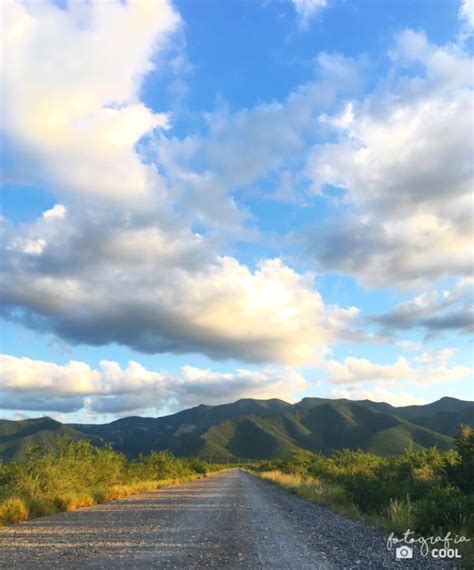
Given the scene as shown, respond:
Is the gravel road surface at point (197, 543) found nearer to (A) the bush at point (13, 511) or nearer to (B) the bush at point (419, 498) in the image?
(A) the bush at point (13, 511)

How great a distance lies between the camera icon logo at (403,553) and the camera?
409 inches

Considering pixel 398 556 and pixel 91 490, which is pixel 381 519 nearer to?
pixel 398 556

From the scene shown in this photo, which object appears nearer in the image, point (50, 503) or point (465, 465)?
point (465, 465)

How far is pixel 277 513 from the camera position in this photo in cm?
1984

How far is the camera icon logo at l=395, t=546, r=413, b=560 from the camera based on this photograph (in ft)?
34.1

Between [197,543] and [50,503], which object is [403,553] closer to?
[197,543]

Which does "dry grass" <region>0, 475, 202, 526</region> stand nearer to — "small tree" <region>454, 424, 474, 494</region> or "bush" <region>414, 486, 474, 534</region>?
"bush" <region>414, 486, 474, 534</region>

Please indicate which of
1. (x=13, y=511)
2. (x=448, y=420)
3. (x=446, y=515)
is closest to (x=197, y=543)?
(x=446, y=515)

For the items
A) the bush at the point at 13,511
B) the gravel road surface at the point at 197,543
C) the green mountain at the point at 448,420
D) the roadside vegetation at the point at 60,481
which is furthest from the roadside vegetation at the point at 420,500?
the green mountain at the point at 448,420

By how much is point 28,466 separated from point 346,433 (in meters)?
191

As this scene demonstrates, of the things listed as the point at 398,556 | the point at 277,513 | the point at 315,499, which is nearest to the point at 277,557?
the point at 398,556

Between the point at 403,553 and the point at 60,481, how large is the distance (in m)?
19.3

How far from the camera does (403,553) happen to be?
10781 millimetres

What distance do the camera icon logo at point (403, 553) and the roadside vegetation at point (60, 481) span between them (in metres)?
13.9
